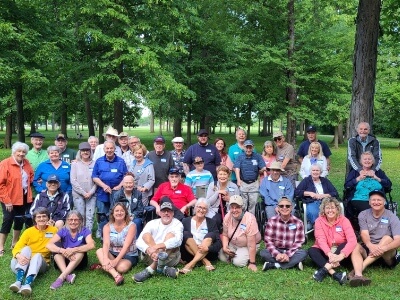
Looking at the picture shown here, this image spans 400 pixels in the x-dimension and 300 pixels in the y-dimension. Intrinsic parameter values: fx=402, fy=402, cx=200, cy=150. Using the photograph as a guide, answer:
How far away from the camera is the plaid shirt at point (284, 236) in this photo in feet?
17.1

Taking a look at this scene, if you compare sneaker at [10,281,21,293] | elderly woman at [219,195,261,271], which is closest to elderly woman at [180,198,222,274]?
elderly woman at [219,195,261,271]

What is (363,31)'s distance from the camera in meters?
6.90

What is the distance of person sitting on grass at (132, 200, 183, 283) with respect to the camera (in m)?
4.87

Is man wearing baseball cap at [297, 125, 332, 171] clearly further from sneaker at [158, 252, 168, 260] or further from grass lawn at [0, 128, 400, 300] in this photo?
sneaker at [158, 252, 168, 260]

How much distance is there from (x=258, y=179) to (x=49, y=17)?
1149 cm

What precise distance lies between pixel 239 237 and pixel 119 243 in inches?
61.5

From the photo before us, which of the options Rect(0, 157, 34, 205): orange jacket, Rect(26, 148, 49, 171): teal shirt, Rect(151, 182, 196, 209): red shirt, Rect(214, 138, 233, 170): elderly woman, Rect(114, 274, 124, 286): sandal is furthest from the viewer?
Rect(214, 138, 233, 170): elderly woman

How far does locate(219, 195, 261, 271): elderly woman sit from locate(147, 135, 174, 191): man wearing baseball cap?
1.63 m

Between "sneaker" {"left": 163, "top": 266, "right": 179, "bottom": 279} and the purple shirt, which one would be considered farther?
the purple shirt

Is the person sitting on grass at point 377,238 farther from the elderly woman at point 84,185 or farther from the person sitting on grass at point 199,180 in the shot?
the elderly woman at point 84,185

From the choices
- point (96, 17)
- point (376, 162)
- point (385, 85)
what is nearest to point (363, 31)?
point (376, 162)

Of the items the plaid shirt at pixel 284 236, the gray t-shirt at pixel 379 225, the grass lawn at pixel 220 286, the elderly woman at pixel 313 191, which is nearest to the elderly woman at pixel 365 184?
the elderly woman at pixel 313 191

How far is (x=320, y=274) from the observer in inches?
187

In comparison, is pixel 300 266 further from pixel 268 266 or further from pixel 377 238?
pixel 377 238
